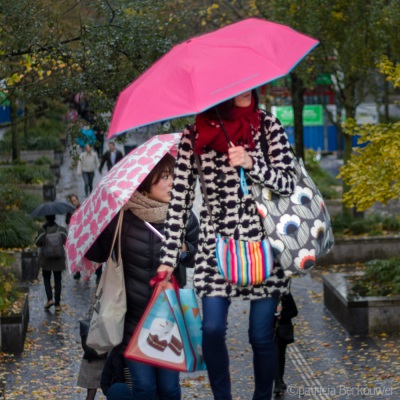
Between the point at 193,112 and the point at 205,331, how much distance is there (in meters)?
1.26

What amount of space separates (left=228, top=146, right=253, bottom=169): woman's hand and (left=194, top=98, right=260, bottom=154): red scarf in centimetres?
13

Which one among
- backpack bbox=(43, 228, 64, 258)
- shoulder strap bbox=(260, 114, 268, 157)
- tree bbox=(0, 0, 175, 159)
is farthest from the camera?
backpack bbox=(43, 228, 64, 258)

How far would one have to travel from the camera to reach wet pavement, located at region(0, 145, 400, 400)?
9.57 meters

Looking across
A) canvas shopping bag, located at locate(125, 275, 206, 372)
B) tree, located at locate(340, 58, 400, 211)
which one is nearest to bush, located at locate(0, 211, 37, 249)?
tree, located at locate(340, 58, 400, 211)

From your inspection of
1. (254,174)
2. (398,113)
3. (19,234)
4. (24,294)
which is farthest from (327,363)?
(398,113)

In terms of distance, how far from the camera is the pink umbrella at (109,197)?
6.63 metres

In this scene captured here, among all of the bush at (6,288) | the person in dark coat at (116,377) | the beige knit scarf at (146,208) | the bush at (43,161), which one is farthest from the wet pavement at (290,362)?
the bush at (43,161)

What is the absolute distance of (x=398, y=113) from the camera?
43.6 m

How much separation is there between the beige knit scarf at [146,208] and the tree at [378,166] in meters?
5.65

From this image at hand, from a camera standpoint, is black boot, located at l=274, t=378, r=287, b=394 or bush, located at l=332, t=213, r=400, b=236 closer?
black boot, located at l=274, t=378, r=287, b=394

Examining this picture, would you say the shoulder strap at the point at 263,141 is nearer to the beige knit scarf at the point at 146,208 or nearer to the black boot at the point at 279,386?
the beige knit scarf at the point at 146,208

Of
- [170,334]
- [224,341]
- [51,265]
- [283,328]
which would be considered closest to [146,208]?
[170,334]

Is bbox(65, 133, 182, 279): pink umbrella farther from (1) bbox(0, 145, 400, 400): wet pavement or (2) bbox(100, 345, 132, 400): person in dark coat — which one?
(1) bbox(0, 145, 400, 400): wet pavement

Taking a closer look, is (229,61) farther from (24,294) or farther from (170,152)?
Answer: (24,294)
